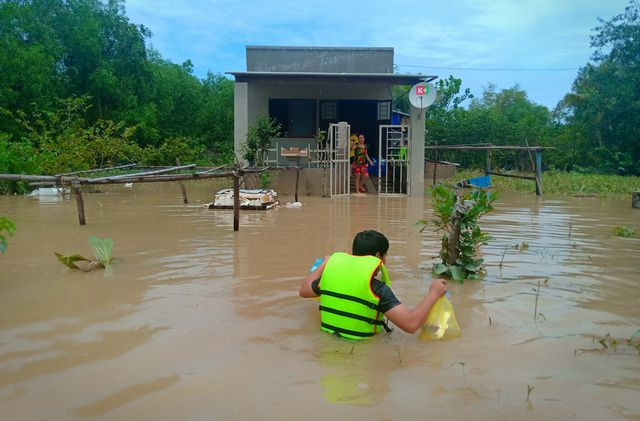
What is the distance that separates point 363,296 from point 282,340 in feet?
2.14

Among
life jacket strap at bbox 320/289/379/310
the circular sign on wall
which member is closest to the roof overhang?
the circular sign on wall

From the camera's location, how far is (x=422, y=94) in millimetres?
15422

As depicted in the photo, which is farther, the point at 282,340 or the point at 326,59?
the point at 326,59

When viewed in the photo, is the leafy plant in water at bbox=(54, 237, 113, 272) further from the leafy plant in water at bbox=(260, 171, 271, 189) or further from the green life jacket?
the leafy plant in water at bbox=(260, 171, 271, 189)

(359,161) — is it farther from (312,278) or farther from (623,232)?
(312,278)

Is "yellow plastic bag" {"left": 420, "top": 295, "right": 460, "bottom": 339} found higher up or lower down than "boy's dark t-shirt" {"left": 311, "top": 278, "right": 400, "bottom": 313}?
lower down

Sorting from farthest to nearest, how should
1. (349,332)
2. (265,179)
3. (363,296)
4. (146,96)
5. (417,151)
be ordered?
(146,96)
(417,151)
(265,179)
(349,332)
(363,296)

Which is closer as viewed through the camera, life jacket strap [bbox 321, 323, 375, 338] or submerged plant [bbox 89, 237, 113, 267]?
life jacket strap [bbox 321, 323, 375, 338]

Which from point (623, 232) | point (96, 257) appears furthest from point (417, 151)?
point (96, 257)

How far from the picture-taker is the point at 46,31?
80.4 ft

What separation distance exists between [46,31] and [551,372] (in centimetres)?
2608

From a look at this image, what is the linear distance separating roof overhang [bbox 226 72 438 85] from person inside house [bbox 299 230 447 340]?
12.0 meters

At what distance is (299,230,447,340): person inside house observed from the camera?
3.73 meters

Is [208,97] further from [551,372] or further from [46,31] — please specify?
[551,372]
